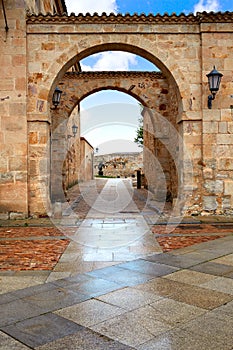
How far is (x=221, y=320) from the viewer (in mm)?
2836

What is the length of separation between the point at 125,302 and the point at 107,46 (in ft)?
22.3

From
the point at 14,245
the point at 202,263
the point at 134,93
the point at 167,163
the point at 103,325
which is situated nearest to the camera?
the point at 103,325

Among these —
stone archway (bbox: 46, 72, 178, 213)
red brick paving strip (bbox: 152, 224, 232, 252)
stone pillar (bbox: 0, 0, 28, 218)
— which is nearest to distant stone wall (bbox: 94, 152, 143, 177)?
stone archway (bbox: 46, 72, 178, 213)

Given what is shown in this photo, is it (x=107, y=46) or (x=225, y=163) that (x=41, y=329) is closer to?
(x=225, y=163)

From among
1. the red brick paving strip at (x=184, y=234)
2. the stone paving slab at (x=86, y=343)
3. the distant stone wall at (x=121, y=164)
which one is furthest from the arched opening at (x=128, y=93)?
the distant stone wall at (x=121, y=164)

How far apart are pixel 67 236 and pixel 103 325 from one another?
3.86 meters

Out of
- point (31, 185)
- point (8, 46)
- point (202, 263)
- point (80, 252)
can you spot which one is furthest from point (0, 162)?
point (202, 263)

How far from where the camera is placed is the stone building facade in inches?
331

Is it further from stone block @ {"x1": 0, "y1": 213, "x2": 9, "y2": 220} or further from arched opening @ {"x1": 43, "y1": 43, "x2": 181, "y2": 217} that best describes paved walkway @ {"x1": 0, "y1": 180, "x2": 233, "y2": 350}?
arched opening @ {"x1": 43, "y1": 43, "x2": 181, "y2": 217}

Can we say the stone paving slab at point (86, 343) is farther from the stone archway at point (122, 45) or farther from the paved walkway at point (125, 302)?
the stone archway at point (122, 45)

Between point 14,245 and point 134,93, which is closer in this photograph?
point 14,245

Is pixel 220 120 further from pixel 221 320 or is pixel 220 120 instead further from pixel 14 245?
pixel 221 320

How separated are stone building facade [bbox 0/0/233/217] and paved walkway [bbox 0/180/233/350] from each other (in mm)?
3249

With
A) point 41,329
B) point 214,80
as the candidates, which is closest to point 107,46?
point 214,80
